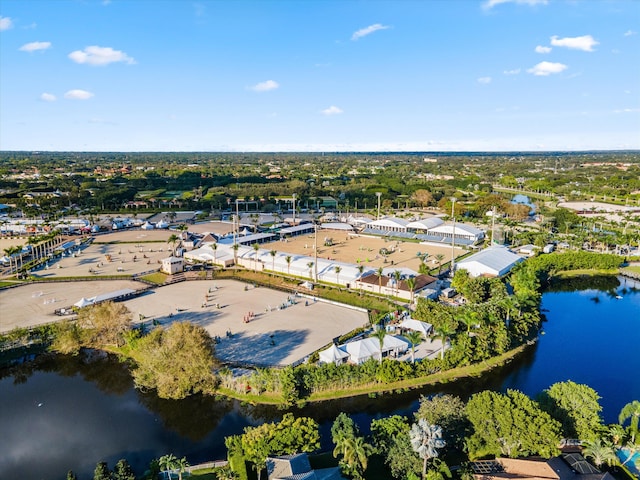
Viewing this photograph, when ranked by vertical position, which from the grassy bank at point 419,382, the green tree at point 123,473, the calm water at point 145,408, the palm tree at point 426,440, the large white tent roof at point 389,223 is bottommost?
the calm water at point 145,408

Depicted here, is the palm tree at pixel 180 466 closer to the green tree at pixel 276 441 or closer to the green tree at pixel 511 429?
the green tree at pixel 276 441

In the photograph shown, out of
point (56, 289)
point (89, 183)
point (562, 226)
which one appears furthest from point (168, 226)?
point (562, 226)

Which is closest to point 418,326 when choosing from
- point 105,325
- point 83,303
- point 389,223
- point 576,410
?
point 576,410

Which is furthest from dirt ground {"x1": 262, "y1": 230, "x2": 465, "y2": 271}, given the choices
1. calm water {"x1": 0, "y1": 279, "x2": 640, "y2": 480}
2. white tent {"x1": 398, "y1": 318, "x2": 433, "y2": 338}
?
calm water {"x1": 0, "y1": 279, "x2": 640, "y2": 480}

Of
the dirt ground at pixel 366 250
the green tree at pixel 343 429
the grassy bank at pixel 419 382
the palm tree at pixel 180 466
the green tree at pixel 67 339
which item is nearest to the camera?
the palm tree at pixel 180 466

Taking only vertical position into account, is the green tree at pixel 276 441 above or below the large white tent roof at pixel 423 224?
below

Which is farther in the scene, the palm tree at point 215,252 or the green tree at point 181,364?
the palm tree at point 215,252

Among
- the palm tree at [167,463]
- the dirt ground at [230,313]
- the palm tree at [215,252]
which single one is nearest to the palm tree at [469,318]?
the dirt ground at [230,313]
